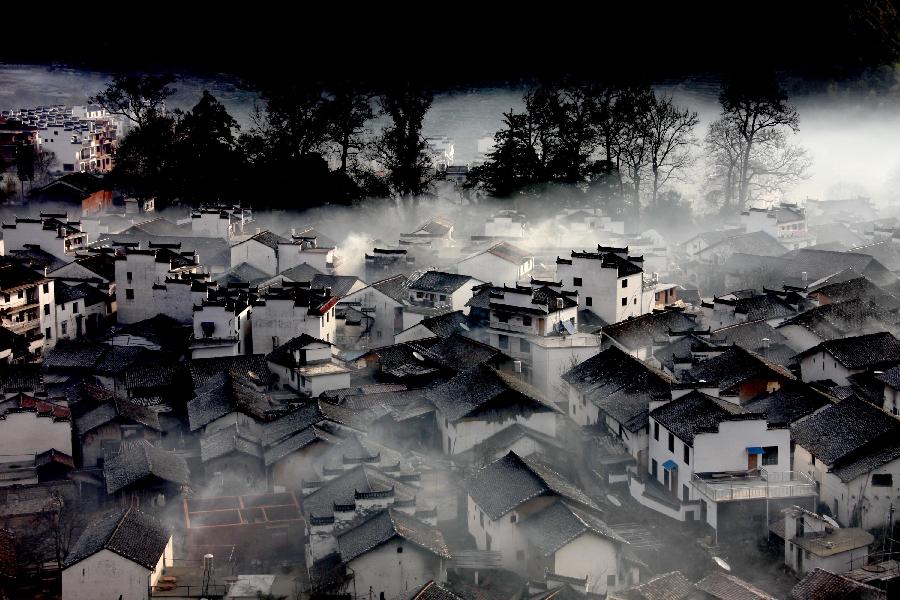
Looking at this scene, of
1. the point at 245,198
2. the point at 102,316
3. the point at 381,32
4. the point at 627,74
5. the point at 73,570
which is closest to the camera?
the point at 73,570

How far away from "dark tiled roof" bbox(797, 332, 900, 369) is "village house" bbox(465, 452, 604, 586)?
3391 mm

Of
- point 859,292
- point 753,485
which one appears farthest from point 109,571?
point 859,292

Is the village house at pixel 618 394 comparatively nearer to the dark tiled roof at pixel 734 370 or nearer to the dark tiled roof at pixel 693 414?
the dark tiled roof at pixel 693 414

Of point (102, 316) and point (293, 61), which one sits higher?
point (293, 61)

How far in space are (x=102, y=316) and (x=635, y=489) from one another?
27.0 feet

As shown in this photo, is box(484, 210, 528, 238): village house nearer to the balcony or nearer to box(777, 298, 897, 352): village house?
box(777, 298, 897, 352): village house

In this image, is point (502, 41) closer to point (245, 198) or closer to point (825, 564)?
point (245, 198)

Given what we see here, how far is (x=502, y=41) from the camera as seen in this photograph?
2823 centimetres

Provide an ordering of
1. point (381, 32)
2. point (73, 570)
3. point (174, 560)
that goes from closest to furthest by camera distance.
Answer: point (73, 570), point (174, 560), point (381, 32)

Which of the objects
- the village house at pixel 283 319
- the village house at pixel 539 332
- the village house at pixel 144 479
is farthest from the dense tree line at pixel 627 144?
the village house at pixel 144 479

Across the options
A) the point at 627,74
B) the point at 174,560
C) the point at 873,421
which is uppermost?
the point at 627,74

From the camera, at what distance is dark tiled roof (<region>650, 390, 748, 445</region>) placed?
9906mm

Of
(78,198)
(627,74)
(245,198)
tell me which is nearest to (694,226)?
(627,74)

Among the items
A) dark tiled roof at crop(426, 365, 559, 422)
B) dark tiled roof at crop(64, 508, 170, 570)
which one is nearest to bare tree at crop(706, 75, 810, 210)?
dark tiled roof at crop(426, 365, 559, 422)
